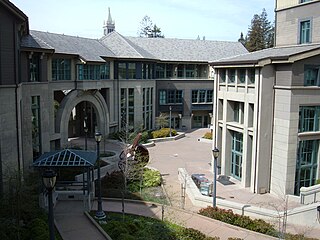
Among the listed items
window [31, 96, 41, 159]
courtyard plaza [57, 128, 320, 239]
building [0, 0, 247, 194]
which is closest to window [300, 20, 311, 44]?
courtyard plaza [57, 128, 320, 239]

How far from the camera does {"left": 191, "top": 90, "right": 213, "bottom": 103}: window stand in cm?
5284

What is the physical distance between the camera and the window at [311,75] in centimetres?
2253

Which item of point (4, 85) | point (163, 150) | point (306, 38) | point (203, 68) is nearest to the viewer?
point (4, 85)

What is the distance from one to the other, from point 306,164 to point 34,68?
2077 centimetres

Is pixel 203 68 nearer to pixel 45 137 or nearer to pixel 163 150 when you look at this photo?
pixel 163 150

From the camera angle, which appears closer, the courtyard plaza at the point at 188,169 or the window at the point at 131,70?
the courtyard plaza at the point at 188,169

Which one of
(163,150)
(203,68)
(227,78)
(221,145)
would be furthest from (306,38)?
(203,68)

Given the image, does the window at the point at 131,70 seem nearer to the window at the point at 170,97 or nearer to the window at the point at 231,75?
the window at the point at 170,97

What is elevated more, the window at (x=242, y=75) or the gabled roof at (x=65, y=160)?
the window at (x=242, y=75)

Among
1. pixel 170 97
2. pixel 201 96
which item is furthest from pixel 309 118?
pixel 201 96

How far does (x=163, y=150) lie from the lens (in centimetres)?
3884

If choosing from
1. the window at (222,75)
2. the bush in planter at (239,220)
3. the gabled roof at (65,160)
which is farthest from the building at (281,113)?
the gabled roof at (65,160)

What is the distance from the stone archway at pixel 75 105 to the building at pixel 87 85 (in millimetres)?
94

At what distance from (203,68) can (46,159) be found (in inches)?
1499
